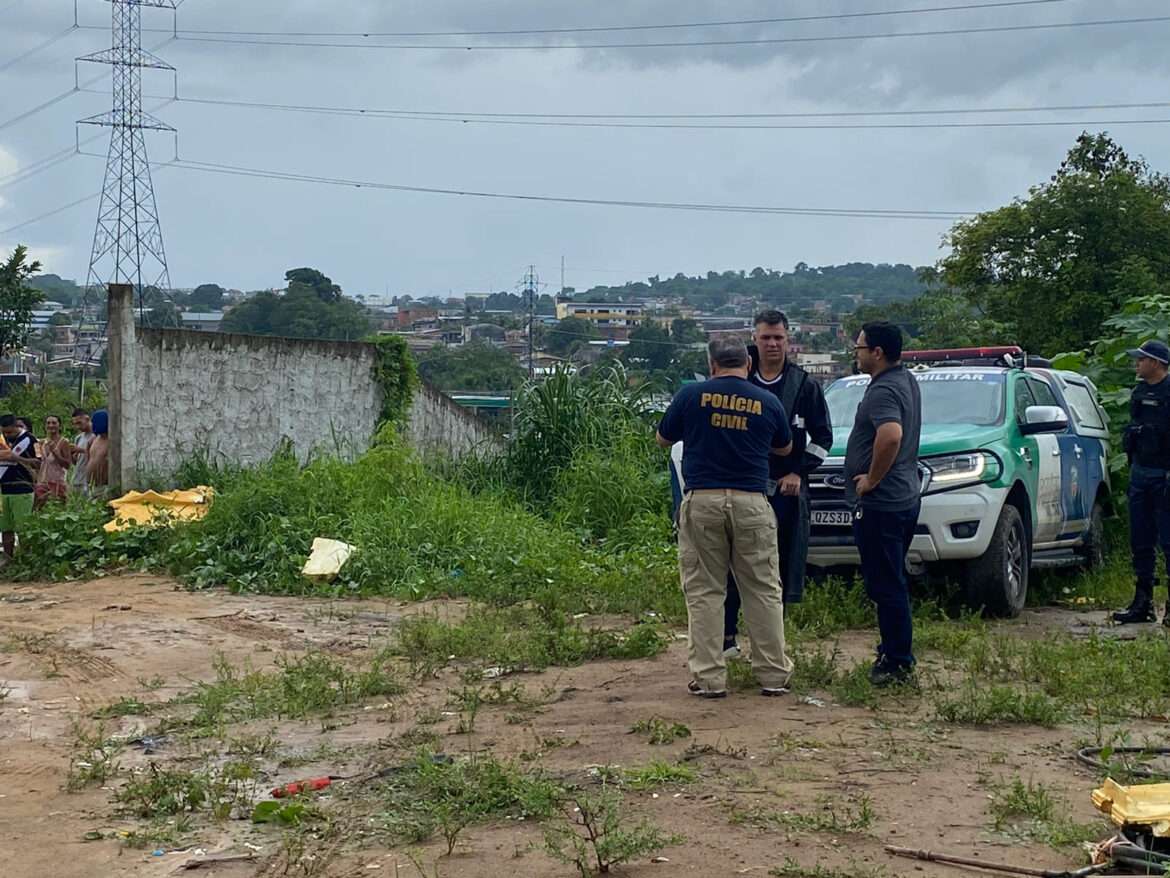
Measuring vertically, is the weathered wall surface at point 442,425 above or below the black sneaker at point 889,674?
above

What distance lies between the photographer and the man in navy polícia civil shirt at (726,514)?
7246 mm

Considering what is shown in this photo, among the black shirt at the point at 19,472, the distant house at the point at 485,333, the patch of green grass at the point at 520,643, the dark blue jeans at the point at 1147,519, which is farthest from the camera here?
the distant house at the point at 485,333

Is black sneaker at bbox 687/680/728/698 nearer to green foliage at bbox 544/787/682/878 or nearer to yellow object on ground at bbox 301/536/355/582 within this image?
green foliage at bbox 544/787/682/878

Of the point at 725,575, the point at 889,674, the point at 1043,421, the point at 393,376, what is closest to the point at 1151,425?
the point at 1043,421

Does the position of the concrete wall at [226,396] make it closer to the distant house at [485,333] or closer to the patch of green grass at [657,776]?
the patch of green grass at [657,776]

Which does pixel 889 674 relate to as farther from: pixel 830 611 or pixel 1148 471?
pixel 1148 471

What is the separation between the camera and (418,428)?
20.0 meters

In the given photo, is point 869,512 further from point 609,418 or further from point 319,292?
point 319,292

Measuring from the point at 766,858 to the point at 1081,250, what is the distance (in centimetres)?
3293

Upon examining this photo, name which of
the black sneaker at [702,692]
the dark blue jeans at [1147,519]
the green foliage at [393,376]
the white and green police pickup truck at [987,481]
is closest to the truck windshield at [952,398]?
the white and green police pickup truck at [987,481]

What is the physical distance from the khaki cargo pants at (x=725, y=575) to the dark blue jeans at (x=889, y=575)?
19.0 inches

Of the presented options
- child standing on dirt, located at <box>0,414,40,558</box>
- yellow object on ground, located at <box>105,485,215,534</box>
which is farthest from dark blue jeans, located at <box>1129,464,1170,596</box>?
child standing on dirt, located at <box>0,414,40,558</box>

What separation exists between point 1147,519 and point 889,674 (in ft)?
12.2

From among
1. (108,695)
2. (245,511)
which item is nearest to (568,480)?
(245,511)
